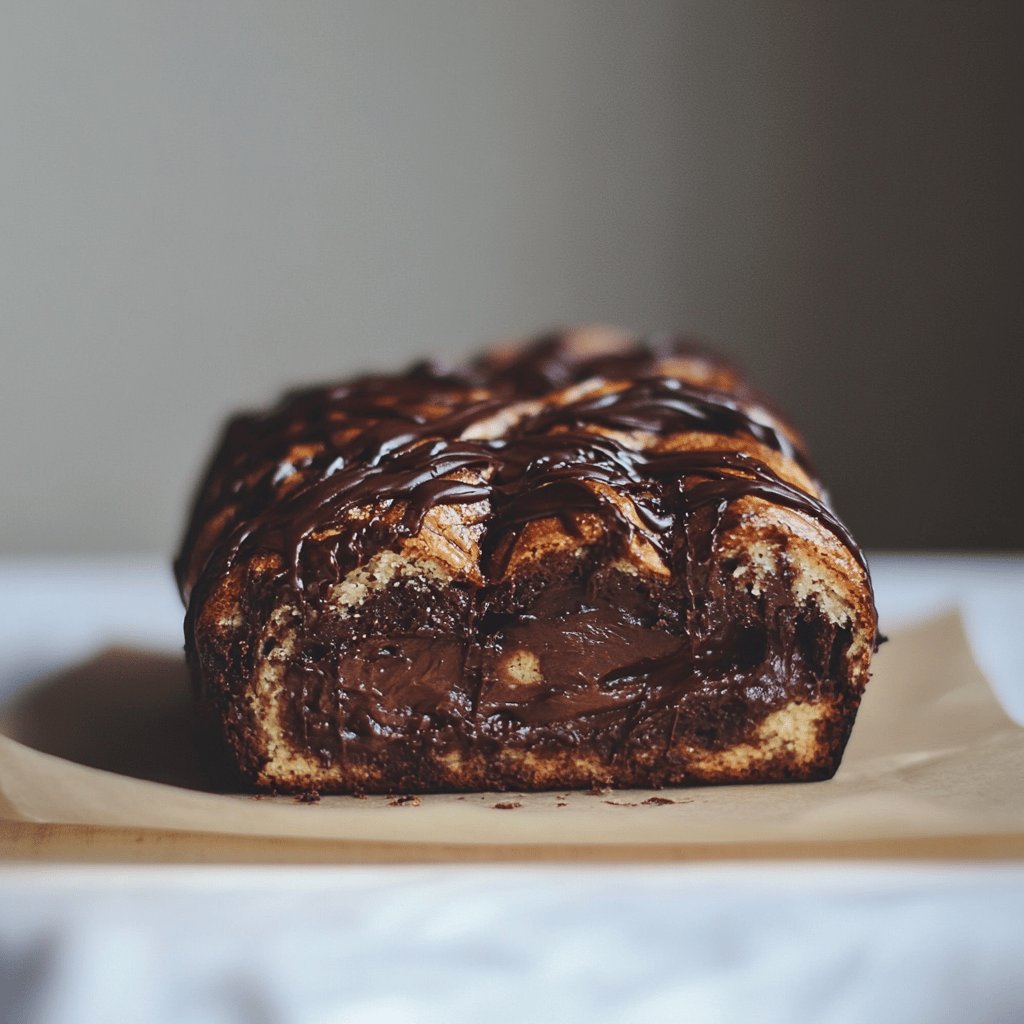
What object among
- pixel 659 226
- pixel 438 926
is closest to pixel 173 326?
pixel 659 226

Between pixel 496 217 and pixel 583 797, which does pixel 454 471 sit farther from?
pixel 496 217

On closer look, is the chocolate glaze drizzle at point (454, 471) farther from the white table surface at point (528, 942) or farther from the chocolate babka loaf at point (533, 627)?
the white table surface at point (528, 942)

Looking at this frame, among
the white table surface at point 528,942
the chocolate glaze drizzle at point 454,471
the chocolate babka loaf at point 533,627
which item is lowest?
the white table surface at point 528,942

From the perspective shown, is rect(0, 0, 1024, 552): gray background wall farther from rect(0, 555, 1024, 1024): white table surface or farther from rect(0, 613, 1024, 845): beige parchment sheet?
rect(0, 555, 1024, 1024): white table surface

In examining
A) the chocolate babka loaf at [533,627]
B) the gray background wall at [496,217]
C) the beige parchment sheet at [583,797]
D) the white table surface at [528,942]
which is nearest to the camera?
the white table surface at [528,942]

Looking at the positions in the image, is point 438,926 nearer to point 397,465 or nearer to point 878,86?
point 397,465

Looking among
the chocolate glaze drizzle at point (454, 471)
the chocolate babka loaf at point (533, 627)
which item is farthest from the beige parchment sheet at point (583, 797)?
the chocolate glaze drizzle at point (454, 471)

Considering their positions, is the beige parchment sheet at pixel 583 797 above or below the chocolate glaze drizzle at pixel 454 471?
below
